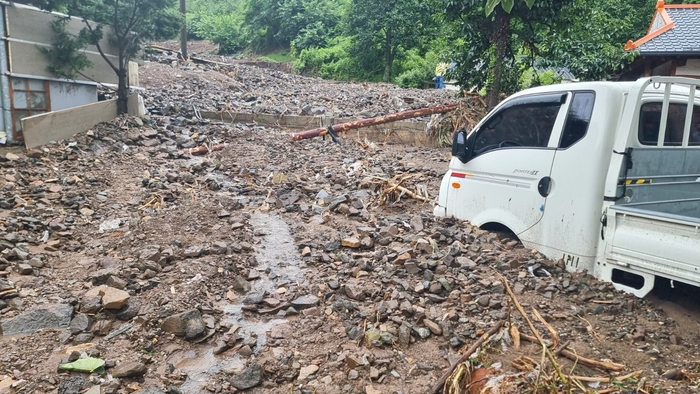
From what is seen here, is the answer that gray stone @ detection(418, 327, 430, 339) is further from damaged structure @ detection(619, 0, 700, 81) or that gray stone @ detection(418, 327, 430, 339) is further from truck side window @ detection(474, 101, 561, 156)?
damaged structure @ detection(619, 0, 700, 81)

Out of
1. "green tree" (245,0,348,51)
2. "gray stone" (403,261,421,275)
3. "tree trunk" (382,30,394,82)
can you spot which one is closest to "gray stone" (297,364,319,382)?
"gray stone" (403,261,421,275)

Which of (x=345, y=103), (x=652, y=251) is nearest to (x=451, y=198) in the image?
(x=652, y=251)

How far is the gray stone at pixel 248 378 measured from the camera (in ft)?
11.5

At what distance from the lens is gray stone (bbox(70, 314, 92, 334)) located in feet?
13.6

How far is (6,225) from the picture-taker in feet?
21.1

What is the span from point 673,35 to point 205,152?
12.6 metres

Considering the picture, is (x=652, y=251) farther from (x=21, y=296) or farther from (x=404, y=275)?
(x=21, y=296)

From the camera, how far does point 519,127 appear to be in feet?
16.3

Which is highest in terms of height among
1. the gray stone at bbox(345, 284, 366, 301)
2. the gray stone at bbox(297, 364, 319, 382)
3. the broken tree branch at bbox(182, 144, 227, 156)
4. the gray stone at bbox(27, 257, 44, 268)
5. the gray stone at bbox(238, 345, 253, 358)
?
the broken tree branch at bbox(182, 144, 227, 156)

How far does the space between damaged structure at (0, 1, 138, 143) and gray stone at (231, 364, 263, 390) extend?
9.34m

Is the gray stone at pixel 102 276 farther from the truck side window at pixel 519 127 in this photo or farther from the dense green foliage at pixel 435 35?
the dense green foliage at pixel 435 35

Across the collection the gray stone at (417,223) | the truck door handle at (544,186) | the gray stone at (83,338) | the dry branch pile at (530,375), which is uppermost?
the truck door handle at (544,186)

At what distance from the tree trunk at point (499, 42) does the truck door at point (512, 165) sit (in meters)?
6.97

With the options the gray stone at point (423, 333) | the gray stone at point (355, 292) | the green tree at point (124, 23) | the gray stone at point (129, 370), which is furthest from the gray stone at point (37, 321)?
the green tree at point (124, 23)
